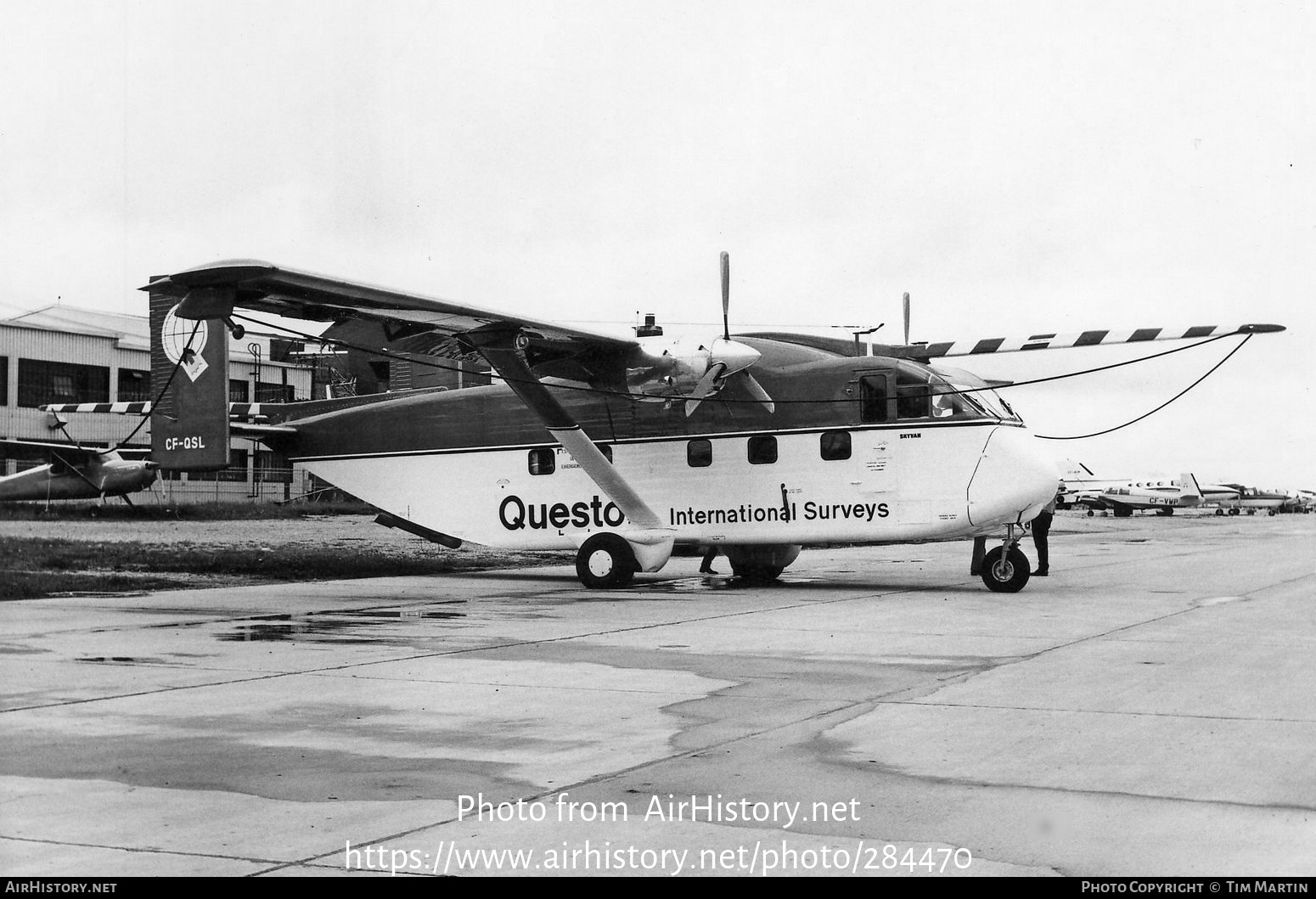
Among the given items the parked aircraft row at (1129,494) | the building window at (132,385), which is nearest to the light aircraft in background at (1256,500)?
the parked aircraft row at (1129,494)

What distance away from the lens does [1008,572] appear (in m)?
17.9

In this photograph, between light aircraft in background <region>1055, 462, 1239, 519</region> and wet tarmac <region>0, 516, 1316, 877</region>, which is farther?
light aircraft in background <region>1055, 462, 1239, 519</region>

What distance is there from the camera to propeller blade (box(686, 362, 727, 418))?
18703 mm

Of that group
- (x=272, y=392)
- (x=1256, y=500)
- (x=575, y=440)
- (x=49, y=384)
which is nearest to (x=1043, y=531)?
(x=575, y=440)

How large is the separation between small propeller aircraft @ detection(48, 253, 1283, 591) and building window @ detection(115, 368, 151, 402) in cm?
2965

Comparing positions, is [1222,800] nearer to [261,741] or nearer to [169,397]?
[261,741]

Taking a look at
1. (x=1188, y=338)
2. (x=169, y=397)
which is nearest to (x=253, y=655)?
(x=169, y=397)

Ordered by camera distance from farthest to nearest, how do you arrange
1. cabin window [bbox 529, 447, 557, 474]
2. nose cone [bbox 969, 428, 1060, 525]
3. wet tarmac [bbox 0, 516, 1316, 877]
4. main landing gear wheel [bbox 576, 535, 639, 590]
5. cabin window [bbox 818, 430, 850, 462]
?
cabin window [bbox 529, 447, 557, 474], main landing gear wheel [bbox 576, 535, 639, 590], cabin window [bbox 818, 430, 850, 462], nose cone [bbox 969, 428, 1060, 525], wet tarmac [bbox 0, 516, 1316, 877]

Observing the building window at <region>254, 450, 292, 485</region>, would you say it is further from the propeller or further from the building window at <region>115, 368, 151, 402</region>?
the propeller

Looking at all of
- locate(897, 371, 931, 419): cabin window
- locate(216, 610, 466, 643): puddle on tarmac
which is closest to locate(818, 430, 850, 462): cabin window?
locate(897, 371, 931, 419): cabin window

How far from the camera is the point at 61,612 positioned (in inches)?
553

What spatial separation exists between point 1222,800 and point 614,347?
14.5 meters

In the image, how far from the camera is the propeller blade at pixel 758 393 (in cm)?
1941
